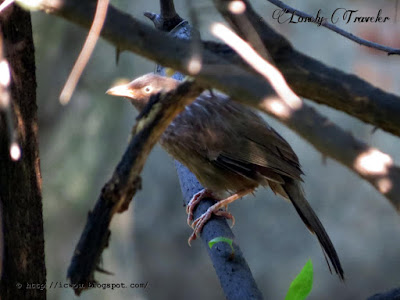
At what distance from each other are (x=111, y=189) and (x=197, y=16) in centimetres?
55

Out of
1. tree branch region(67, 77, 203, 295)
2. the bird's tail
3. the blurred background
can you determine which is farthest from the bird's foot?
the blurred background

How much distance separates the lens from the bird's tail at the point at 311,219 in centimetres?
357

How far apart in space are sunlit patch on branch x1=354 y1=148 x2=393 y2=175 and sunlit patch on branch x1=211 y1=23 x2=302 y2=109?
18cm

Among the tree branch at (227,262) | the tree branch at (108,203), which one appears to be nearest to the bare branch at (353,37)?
the tree branch at (227,262)

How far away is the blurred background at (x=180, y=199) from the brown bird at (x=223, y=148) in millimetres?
3499

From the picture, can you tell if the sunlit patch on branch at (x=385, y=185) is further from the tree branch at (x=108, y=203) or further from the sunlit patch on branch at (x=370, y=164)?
the tree branch at (x=108, y=203)

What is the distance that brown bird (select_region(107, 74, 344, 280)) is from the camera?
13.1ft

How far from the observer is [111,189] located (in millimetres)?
1633

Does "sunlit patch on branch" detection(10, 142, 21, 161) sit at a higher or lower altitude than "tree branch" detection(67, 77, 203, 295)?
lower

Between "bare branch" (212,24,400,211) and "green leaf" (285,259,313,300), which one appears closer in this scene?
"bare branch" (212,24,400,211)

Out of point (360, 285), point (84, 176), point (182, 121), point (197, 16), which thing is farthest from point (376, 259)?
point (197, 16)

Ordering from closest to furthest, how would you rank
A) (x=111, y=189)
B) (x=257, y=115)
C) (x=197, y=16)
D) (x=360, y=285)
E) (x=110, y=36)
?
(x=110, y=36) < (x=111, y=189) < (x=197, y=16) < (x=257, y=115) < (x=360, y=285)

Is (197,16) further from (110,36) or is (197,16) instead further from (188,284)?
(188,284)

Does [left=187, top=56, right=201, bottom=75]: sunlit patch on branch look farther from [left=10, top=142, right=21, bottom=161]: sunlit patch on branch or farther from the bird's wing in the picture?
the bird's wing
